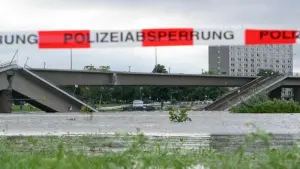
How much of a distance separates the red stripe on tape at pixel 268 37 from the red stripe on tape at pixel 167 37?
1.06m

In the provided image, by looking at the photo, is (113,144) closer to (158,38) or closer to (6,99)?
(158,38)

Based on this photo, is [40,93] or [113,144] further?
[40,93]

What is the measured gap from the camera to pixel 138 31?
33.3ft

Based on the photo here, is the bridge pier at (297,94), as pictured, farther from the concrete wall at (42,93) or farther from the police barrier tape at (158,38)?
the police barrier tape at (158,38)

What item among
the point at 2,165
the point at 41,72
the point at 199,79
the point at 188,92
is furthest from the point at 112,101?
the point at 2,165

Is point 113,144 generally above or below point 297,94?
above

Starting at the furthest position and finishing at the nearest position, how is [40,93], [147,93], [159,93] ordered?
1. [147,93]
2. [159,93]
3. [40,93]

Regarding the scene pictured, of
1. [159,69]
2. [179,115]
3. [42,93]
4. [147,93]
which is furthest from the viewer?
[147,93]

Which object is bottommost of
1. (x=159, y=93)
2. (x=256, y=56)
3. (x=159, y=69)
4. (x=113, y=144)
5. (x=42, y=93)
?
(x=159, y=93)

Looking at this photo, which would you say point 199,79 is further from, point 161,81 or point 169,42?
point 169,42

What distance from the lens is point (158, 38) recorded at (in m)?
9.98

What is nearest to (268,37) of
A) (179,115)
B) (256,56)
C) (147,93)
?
(256,56)

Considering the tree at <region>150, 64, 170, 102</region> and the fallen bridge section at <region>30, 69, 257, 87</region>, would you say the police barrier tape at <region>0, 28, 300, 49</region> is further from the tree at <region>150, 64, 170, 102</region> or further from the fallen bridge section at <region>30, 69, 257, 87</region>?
the tree at <region>150, 64, 170, 102</region>

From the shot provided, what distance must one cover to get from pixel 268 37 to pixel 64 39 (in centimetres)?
365
